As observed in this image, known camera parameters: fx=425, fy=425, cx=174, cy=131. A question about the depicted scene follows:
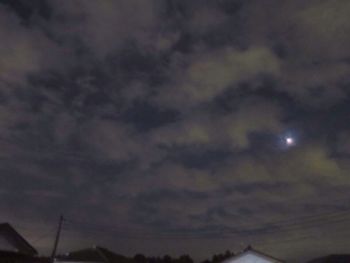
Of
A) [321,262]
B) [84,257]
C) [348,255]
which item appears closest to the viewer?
[84,257]

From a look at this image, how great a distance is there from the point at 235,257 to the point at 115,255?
62.3 feet

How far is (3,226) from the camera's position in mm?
39094

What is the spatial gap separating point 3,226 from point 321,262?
135ft

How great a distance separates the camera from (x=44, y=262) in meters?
44.3

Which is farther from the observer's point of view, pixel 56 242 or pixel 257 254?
pixel 257 254

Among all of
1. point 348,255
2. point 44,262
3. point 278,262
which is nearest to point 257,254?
point 278,262

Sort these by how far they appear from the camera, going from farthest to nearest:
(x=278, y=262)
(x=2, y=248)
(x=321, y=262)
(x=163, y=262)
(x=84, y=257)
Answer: (x=163, y=262) → (x=321, y=262) → (x=84, y=257) → (x=278, y=262) → (x=2, y=248)

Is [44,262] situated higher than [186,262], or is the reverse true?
[186,262]

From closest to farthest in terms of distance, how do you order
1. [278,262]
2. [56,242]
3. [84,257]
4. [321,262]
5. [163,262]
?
[56,242] → [278,262] → [84,257] → [321,262] → [163,262]

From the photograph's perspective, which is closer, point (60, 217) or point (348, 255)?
point (60, 217)

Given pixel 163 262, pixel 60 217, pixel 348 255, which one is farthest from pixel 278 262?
pixel 163 262

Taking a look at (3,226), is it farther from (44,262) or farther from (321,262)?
(321,262)

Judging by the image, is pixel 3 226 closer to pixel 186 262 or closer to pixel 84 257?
pixel 84 257

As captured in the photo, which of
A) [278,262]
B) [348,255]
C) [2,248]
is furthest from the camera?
[348,255]
